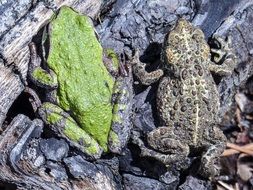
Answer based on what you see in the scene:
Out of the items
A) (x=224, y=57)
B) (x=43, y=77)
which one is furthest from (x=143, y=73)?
(x=43, y=77)

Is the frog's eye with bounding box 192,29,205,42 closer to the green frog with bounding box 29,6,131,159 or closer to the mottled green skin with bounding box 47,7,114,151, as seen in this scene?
the green frog with bounding box 29,6,131,159

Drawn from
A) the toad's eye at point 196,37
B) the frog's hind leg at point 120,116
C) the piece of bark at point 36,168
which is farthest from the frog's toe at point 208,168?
the toad's eye at point 196,37

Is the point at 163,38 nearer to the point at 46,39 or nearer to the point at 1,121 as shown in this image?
the point at 46,39

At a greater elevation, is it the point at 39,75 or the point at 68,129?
the point at 39,75

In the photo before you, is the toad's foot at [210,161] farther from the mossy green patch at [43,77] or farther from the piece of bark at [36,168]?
the mossy green patch at [43,77]

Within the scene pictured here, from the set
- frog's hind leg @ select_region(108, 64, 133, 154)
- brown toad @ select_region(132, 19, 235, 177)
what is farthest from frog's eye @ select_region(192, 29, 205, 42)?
frog's hind leg @ select_region(108, 64, 133, 154)

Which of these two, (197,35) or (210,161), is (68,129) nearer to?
(210,161)

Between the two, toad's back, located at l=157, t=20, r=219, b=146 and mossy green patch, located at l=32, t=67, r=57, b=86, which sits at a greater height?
mossy green patch, located at l=32, t=67, r=57, b=86
